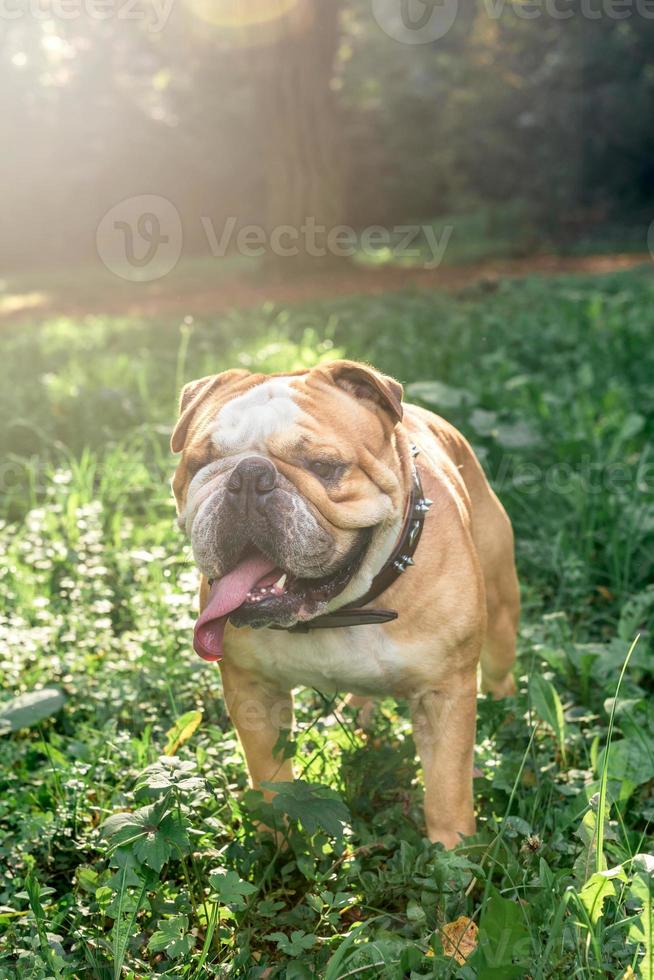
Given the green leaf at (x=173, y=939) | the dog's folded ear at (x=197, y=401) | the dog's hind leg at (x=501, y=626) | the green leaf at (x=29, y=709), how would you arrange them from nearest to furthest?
the green leaf at (x=173, y=939)
the dog's folded ear at (x=197, y=401)
the green leaf at (x=29, y=709)
the dog's hind leg at (x=501, y=626)

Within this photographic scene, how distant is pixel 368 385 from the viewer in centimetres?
259

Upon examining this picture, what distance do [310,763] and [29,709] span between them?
946 millimetres

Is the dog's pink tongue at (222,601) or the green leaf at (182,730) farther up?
the dog's pink tongue at (222,601)

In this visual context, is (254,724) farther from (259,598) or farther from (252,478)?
(252,478)

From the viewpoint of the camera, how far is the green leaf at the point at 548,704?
9.95ft

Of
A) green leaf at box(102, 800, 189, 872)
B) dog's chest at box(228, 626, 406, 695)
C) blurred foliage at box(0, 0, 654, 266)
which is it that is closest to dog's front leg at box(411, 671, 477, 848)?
dog's chest at box(228, 626, 406, 695)

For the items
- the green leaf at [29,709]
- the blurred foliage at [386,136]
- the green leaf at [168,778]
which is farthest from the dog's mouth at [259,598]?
the blurred foliage at [386,136]

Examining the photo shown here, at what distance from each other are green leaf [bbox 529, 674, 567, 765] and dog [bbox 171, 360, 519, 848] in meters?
0.46

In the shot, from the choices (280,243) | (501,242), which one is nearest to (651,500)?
(280,243)

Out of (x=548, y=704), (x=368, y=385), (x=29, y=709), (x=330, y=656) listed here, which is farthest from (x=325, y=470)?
(x=29, y=709)

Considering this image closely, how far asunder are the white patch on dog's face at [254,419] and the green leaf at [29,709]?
1201mm

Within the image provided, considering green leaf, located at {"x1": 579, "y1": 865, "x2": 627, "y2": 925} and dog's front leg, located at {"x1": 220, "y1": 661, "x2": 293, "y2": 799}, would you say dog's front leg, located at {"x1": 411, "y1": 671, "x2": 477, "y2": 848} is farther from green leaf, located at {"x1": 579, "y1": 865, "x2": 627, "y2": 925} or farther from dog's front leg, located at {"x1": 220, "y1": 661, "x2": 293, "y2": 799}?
green leaf, located at {"x1": 579, "y1": 865, "x2": 627, "y2": 925}

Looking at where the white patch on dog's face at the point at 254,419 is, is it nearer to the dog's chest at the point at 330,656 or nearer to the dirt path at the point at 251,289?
the dog's chest at the point at 330,656

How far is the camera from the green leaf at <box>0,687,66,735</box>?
124 inches
